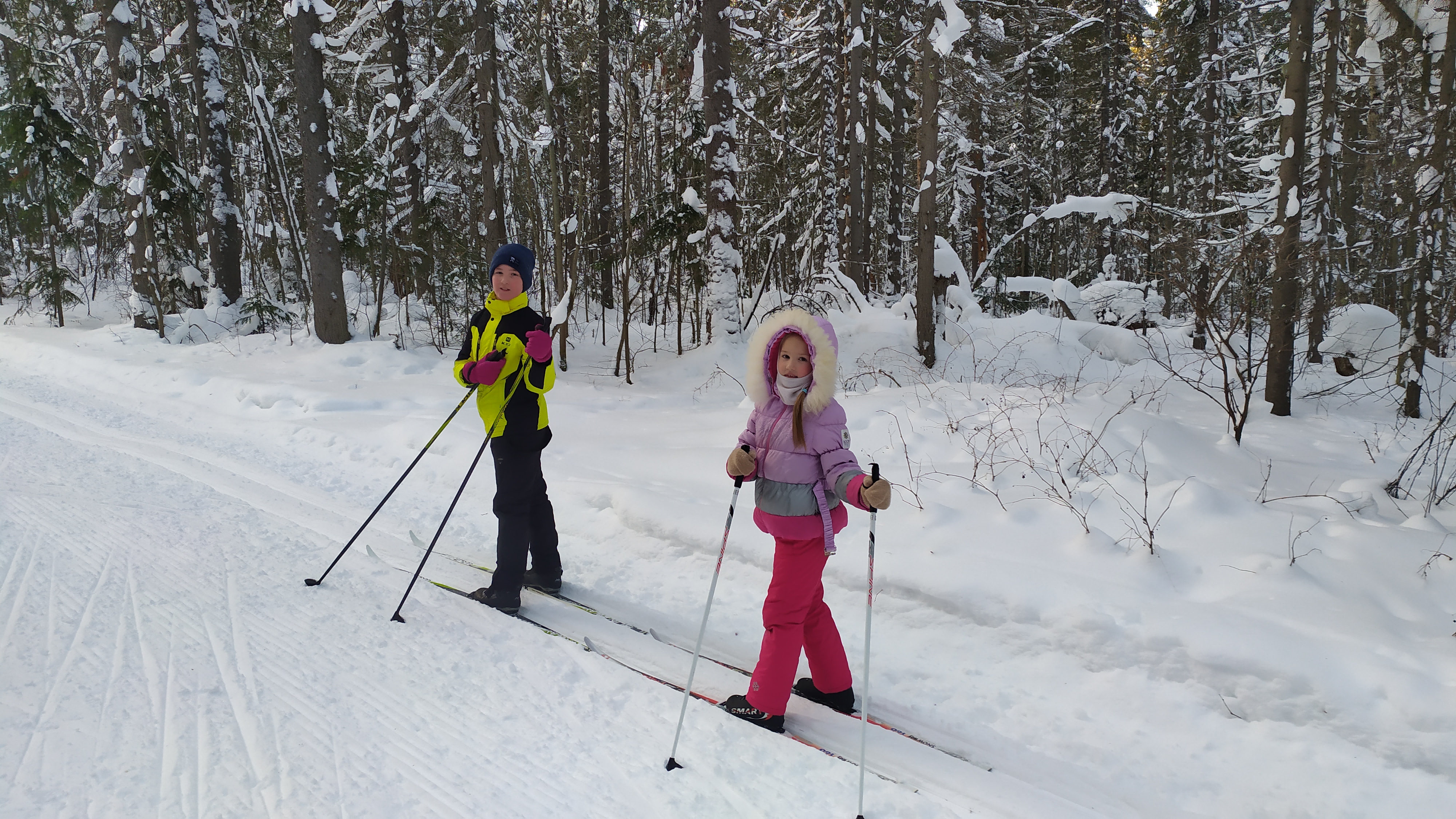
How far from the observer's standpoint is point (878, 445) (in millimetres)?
6285

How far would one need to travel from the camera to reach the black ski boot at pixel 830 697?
3457mm

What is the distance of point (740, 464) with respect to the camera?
10.5 feet

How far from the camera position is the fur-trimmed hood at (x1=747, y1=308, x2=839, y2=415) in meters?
3.14

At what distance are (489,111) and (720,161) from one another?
3.71 meters

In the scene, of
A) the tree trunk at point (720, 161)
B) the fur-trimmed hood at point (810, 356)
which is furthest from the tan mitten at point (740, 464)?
the tree trunk at point (720, 161)

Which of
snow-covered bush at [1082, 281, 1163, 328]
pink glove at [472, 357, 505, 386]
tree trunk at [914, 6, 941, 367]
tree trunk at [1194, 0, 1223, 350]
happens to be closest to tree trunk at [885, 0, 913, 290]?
snow-covered bush at [1082, 281, 1163, 328]

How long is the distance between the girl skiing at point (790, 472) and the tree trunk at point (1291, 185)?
769 cm

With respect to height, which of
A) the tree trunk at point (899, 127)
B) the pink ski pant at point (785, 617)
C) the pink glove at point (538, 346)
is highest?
the tree trunk at point (899, 127)

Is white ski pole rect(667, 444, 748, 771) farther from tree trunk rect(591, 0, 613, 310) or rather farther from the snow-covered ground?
tree trunk rect(591, 0, 613, 310)

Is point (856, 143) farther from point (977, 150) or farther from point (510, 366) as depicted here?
point (510, 366)

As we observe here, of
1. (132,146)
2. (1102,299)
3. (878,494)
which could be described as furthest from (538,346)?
(132,146)

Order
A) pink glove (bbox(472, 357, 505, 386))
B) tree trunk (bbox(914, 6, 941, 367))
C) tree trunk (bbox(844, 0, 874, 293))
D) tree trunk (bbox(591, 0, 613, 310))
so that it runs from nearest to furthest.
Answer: pink glove (bbox(472, 357, 505, 386)) < tree trunk (bbox(914, 6, 941, 367)) < tree trunk (bbox(591, 0, 613, 310)) < tree trunk (bbox(844, 0, 874, 293))

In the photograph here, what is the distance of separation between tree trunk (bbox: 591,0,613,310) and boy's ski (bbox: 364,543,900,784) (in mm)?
9465

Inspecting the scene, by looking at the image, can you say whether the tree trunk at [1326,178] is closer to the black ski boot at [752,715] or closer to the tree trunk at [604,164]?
the black ski boot at [752,715]
